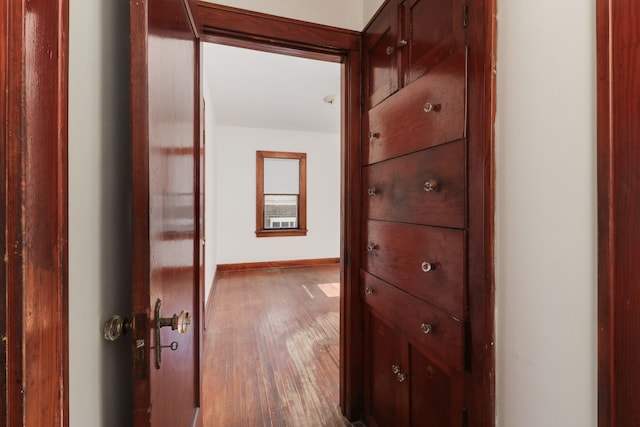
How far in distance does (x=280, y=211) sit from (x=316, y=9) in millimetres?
4417

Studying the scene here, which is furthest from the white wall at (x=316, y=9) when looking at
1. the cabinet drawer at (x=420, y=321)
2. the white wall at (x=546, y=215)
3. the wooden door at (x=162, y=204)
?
the cabinet drawer at (x=420, y=321)

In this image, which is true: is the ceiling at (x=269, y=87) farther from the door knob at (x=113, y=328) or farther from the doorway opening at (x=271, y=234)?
the door knob at (x=113, y=328)

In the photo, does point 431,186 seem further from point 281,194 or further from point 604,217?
point 281,194

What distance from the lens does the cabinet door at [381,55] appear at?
1379 mm

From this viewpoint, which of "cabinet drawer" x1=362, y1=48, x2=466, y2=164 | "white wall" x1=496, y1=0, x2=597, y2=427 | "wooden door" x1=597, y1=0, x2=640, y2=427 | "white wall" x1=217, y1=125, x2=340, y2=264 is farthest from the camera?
"white wall" x1=217, y1=125, x2=340, y2=264

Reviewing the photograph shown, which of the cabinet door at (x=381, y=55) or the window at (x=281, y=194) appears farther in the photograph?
the window at (x=281, y=194)

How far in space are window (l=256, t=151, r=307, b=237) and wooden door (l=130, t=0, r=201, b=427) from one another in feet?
14.2

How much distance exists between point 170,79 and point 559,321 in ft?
4.17

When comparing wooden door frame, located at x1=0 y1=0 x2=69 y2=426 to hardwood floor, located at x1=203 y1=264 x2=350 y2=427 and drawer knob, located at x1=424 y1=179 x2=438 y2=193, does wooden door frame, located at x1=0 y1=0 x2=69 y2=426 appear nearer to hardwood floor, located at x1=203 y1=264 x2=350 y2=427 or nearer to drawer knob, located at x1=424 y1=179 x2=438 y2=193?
drawer knob, located at x1=424 y1=179 x2=438 y2=193

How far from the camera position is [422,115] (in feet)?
3.86

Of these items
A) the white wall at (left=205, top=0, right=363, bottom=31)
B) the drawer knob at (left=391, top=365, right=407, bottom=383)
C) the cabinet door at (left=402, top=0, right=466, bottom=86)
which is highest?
the white wall at (left=205, top=0, right=363, bottom=31)

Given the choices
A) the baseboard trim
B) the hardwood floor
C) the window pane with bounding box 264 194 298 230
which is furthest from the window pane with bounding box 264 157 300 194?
the hardwood floor

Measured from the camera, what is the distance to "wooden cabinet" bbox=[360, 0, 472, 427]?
3.29 ft

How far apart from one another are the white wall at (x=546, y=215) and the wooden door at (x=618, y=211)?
0.04 meters
